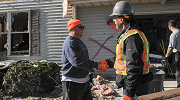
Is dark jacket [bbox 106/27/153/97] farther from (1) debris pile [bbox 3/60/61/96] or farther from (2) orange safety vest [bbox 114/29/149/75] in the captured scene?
(1) debris pile [bbox 3/60/61/96]

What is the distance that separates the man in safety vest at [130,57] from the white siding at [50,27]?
6175 mm

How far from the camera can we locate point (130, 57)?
1.94m

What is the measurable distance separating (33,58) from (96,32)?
373 cm

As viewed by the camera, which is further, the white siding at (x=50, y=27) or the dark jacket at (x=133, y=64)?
the white siding at (x=50, y=27)

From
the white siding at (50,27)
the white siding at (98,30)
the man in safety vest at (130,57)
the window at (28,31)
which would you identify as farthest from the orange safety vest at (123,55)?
the window at (28,31)

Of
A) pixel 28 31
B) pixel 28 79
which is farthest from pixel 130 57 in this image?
pixel 28 31

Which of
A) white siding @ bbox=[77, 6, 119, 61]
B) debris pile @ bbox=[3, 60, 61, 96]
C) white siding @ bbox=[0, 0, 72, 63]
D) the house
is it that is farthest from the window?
debris pile @ bbox=[3, 60, 61, 96]

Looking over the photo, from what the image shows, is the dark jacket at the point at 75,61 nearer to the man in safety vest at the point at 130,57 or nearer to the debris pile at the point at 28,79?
→ the man in safety vest at the point at 130,57

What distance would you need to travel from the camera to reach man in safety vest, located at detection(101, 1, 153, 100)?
1.91m

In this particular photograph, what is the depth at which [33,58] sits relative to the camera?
8.57 meters

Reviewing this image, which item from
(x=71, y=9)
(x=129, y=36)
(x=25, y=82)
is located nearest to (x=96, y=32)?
(x=71, y=9)

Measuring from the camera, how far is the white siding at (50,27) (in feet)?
27.1

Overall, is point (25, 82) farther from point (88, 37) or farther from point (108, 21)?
point (108, 21)

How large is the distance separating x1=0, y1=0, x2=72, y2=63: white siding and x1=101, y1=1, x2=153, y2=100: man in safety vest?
6.18m
